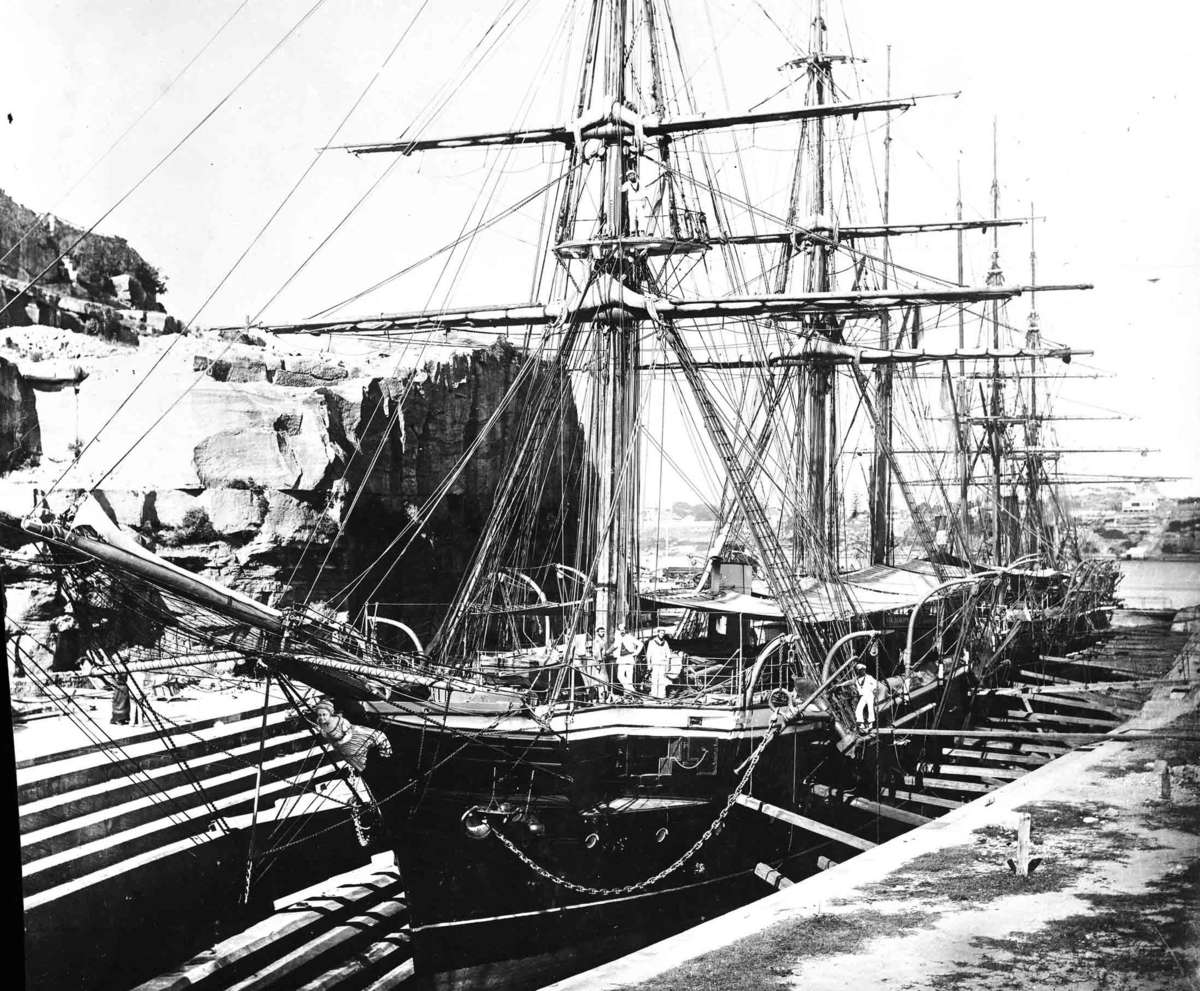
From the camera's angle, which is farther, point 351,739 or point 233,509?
point 233,509

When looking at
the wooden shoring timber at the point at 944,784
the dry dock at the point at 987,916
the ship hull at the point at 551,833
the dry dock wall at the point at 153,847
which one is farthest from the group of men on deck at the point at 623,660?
the wooden shoring timber at the point at 944,784

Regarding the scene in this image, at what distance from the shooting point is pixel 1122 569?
43281 mm

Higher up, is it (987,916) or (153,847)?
(987,916)

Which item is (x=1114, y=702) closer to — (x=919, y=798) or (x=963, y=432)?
(x=919, y=798)

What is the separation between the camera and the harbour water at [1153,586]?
37.5 metres

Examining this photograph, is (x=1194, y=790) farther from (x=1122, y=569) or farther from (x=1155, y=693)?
(x=1122, y=569)

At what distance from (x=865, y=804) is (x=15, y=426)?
12.8m

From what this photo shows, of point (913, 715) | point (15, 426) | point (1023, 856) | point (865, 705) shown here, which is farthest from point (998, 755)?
point (15, 426)

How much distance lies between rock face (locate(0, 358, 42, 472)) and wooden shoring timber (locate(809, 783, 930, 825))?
1157 cm

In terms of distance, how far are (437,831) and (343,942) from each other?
175cm

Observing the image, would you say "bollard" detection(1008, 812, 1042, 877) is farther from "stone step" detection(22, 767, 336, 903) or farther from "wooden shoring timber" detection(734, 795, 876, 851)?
"stone step" detection(22, 767, 336, 903)

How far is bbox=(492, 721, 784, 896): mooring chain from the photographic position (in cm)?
1073

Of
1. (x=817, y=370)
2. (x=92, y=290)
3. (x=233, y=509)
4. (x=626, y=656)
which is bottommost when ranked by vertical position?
(x=626, y=656)

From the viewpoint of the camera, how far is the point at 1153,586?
135 feet
